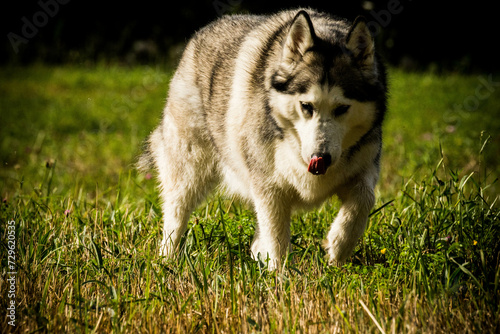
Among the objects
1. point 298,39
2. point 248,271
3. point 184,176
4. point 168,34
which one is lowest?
point 168,34

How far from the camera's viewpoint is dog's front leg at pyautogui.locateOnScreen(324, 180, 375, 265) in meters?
2.94

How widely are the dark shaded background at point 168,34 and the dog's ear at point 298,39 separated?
883 cm

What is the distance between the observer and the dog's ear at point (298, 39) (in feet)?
9.27

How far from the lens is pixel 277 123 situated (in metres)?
2.98

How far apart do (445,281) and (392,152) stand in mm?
3619

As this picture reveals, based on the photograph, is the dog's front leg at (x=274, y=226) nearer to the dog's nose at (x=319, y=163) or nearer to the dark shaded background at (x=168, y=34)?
the dog's nose at (x=319, y=163)

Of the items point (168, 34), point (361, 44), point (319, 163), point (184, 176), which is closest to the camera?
point (319, 163)

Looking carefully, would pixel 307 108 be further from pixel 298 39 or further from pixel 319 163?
pixel 298 39

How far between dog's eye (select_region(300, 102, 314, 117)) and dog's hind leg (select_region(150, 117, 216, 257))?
1.07 m

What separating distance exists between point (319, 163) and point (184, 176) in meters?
1.34

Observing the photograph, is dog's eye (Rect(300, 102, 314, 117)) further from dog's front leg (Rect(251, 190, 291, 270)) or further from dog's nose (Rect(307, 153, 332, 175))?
dog's front leg (Rect(251, 190, 291, 270))

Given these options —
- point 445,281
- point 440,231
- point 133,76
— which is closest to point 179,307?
point 445,281

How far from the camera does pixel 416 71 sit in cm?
1121

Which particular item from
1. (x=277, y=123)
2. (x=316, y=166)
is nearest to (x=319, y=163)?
(x=316, y=166)
